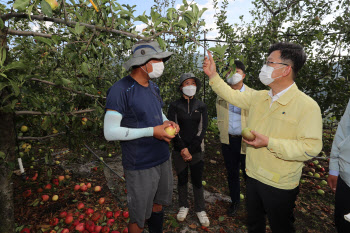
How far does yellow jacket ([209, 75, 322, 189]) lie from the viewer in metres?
1.55

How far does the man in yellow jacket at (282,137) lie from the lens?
1.56 meters

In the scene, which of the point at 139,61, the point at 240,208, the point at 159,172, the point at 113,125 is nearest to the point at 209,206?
the point at 240,208

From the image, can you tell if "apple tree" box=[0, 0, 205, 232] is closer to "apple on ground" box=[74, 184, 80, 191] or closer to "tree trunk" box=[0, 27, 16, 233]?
"tree trunk" box=[0, 27, 16, 233]

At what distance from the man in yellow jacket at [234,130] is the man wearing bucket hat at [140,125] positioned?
1.31 metres

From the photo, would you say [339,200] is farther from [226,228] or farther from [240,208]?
[240,208]

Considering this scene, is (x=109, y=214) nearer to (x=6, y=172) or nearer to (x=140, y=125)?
(x=6, y=172)

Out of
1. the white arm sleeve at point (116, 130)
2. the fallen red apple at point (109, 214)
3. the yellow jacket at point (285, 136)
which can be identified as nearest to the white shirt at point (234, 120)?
the yellow jacket at point (285, 136)

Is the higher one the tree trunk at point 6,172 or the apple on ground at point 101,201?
the tree trunk at point 6,172

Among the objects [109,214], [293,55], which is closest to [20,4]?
[293,55]

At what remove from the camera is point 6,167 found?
198cm

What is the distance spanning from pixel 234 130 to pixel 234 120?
0.48 feet

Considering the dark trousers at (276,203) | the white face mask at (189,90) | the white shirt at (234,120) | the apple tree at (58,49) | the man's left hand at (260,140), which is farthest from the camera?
the white shirt at (234,120)

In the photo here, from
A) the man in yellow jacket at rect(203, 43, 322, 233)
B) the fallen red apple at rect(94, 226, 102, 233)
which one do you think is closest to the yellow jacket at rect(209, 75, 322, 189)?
the man in yellow jacket at rect(203, 43, 322, 233)

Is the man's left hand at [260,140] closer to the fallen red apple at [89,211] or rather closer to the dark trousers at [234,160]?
the dark trousers at [234,160]
